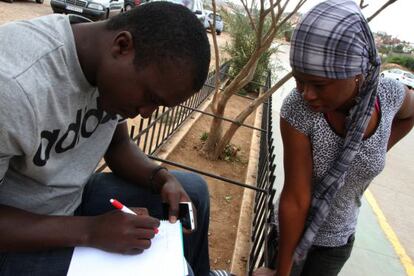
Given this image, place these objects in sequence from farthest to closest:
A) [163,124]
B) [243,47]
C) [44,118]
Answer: [243,47] → [163,124] → [44,118]

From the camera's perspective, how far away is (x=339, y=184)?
5.67 ft

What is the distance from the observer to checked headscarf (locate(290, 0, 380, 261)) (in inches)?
Answer: 57.1

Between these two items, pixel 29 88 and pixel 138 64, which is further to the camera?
pixel 138 64

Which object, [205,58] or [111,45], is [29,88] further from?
[205,58]

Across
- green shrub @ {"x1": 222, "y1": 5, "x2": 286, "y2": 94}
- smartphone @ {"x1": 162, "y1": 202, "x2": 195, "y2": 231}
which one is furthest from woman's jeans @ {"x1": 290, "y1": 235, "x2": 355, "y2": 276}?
green shrub @ {"x1": 222, "y1": 5, "x2": 286, "y2": 94}

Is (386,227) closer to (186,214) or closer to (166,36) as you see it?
(186,214)

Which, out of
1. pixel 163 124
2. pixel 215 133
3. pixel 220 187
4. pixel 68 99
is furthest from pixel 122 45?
pixel 163 124

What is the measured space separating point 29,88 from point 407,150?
8833 mm

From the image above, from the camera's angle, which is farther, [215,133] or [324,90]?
[215,133]

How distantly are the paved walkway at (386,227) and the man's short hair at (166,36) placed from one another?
2952 mm

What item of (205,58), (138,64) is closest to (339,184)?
(205,58)

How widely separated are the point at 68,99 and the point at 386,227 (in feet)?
14.5

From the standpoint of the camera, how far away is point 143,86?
52.2 inches

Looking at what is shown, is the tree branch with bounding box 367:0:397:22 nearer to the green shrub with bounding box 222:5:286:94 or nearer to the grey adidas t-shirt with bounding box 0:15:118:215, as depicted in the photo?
the grey adidas t-shirt with bounding box 0:15:118:215
